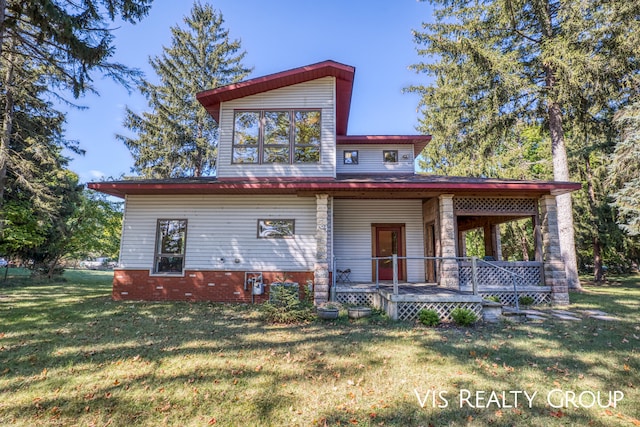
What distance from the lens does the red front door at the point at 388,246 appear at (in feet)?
35.5

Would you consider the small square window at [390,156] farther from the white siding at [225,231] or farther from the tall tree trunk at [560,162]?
the tall tree trunk at [560,162]

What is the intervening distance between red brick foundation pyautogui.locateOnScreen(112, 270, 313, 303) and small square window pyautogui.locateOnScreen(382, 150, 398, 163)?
5.59 meters

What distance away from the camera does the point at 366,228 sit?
1084 cm

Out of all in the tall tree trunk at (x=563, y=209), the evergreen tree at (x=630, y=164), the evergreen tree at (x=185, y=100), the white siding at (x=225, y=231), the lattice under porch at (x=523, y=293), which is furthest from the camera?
the evergreen tree at (x=185, y=100)

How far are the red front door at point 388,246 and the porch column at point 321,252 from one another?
2828 millimetres

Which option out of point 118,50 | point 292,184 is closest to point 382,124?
point 292,184

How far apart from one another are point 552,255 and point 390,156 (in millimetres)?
6076

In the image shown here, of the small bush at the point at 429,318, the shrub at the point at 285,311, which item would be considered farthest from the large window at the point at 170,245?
the small bush at the point at 429,318

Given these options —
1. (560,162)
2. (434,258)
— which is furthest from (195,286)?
(560,162)

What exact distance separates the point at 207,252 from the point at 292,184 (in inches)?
134

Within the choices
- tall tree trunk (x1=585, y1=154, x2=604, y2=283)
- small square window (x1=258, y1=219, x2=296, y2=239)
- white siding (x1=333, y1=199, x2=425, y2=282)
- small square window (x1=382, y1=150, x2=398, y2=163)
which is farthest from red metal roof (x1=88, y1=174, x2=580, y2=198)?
tall tree trunk (x1=585, y1=154, x2=604, y2=283)

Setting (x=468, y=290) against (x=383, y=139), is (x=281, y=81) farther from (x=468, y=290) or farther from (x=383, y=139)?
(x=468, y=290)

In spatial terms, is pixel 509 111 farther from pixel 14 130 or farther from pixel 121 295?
pixel 14 130

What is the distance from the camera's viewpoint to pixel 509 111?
43.2ft
